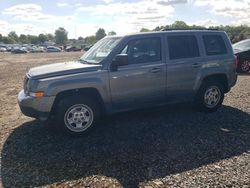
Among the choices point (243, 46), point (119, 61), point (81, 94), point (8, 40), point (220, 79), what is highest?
point (8, 40)

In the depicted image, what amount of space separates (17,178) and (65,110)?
1558 millimetres

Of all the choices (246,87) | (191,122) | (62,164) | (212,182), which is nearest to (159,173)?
(212,182)

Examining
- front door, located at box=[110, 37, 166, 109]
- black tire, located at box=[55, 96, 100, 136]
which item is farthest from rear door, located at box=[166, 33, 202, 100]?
black tire, located at box=[55, 96, 100, 136]

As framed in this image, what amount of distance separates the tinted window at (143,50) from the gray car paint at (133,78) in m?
0.09

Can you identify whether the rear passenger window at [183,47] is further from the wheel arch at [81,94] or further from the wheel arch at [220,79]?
the wheel arch at [81,94]

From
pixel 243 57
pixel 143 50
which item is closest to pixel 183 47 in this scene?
pixel 143 50

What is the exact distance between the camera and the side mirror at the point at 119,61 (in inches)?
206

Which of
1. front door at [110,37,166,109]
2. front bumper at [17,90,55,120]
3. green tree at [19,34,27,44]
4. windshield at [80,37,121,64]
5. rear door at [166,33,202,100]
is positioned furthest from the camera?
green tree at [19,34,27,44]

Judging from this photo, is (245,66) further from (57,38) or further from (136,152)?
(57,38)

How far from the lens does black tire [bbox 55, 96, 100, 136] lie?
5078mm

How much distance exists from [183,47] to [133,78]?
4.92ft

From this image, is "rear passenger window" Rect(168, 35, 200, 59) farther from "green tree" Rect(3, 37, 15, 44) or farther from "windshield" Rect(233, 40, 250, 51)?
"green tree" Rect(3, 37, 15, 44)

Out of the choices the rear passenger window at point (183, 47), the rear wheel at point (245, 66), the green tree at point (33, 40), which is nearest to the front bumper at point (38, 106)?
the rear passenger window at point (183, 47)

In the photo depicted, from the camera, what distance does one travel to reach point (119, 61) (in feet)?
17.2
